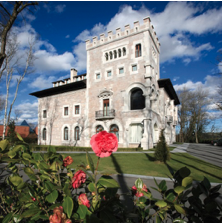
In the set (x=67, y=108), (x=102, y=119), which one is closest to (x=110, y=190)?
(x=102, y=119)

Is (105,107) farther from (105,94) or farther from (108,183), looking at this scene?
(108,183)

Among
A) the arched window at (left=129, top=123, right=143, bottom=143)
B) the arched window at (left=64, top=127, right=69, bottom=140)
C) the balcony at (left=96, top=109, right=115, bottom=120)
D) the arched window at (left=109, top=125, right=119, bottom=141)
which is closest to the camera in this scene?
the arched window at (left=129, top=123, right=143, bottom=143)

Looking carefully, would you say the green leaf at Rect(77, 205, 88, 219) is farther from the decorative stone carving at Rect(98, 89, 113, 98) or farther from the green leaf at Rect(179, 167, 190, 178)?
the decorative stone carving at Rect(98, 89, 113, 98)

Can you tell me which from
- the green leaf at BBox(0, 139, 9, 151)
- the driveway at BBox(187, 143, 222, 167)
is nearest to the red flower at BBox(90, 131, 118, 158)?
the green leaf at BBox(0, 139, 9, 151)

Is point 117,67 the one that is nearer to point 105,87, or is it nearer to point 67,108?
point 105,87

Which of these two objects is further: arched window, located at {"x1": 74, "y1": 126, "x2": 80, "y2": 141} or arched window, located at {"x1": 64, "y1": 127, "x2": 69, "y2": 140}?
arched window, located at {"x1": 64, "y1": 127, "x2": 69, "y2": 140}

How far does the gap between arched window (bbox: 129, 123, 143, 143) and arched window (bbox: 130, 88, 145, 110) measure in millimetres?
2460

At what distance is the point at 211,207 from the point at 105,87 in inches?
830

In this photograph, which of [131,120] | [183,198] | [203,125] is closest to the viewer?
[183,198]

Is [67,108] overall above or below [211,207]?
above

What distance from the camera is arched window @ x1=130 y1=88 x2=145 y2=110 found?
19562mm

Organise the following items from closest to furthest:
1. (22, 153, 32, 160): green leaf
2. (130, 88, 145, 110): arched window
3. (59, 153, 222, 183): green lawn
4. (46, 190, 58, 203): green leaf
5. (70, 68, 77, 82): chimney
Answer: (46, 190, 58, 203): green leaf → (22, 153, 32, 160): green leaf → (59, 153, 222, 183): green lawn → (130, 88, 145, 110): arched window → (70, 68, 77, 82): chimney

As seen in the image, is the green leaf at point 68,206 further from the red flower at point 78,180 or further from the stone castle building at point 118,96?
the stone castle building at point 118,96

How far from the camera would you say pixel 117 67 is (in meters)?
21.0
